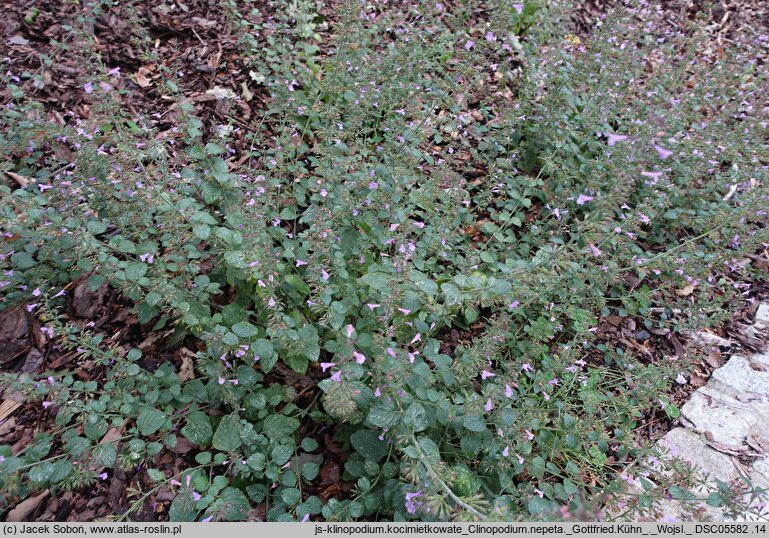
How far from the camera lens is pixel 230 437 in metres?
2.54

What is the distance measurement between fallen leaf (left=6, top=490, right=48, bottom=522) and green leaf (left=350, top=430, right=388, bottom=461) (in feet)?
5.82

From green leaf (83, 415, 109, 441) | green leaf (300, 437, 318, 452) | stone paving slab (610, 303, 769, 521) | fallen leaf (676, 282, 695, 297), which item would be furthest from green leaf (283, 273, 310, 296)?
fallen leaf (676, 282, 695, 297)

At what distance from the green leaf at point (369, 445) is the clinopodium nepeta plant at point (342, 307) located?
0.01m

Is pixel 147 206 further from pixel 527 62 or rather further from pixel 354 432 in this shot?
pixel 527 62

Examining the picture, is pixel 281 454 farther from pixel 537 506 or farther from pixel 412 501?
pixel 537 506

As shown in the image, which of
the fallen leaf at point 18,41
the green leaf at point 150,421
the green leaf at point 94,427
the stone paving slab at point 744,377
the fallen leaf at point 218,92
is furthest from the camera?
the fallen leaf at point 218,92

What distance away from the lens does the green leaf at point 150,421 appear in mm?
2479

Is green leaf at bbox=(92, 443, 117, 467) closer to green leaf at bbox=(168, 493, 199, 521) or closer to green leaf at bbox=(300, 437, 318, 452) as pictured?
green leaf at bbox=(168, 493, 199, 521)

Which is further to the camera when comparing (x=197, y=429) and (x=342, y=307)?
(x=197, y=429)

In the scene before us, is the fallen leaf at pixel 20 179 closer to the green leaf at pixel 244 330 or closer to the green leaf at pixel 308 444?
the green leaf at pixel 244 330

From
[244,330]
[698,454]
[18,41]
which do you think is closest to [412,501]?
[244,330]

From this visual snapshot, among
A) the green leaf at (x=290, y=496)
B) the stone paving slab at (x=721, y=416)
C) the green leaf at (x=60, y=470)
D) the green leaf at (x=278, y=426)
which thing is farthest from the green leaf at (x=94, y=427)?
the stone paving slab at (x=721, y=416)

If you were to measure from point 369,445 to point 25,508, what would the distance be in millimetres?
1909

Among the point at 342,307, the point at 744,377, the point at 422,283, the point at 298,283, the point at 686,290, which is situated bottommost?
the point at 744,377
